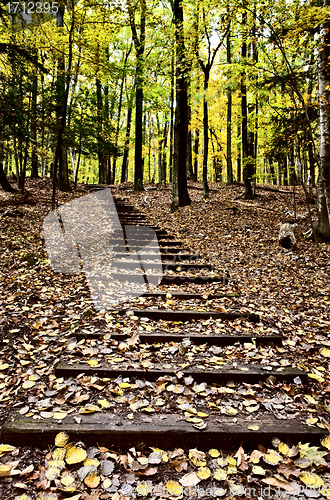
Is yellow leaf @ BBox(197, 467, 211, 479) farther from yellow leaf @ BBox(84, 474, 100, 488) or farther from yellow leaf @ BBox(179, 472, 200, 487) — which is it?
yellow leaf @ BBox(84, 474, 100, 488)

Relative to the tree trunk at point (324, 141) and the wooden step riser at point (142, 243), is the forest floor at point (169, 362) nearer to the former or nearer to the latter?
the wooden step riser at point (142, 243)

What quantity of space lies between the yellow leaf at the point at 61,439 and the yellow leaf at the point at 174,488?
79cm

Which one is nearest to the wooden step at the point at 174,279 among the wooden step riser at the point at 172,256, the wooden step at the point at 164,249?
the wooden step riser at the point at 172,256

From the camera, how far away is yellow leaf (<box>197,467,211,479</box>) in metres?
1.77

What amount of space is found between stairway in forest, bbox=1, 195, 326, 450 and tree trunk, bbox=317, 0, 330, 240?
15.5ft

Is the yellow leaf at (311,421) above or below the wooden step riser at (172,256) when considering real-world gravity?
below

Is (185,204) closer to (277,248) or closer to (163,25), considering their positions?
(277,248)

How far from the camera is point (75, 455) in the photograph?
6.12 feet

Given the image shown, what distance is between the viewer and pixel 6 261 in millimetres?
5539

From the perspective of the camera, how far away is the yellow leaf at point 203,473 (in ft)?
5.81

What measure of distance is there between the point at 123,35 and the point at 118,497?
24.2 m

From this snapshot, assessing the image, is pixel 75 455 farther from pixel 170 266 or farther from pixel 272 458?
pixel 170 266

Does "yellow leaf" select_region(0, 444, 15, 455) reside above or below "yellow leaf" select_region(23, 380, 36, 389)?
below

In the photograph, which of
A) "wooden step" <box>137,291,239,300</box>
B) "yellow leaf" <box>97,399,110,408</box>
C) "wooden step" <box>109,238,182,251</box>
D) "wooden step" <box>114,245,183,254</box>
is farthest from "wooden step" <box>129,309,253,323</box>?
"wooden step" <box>109,238,182,251</box>
